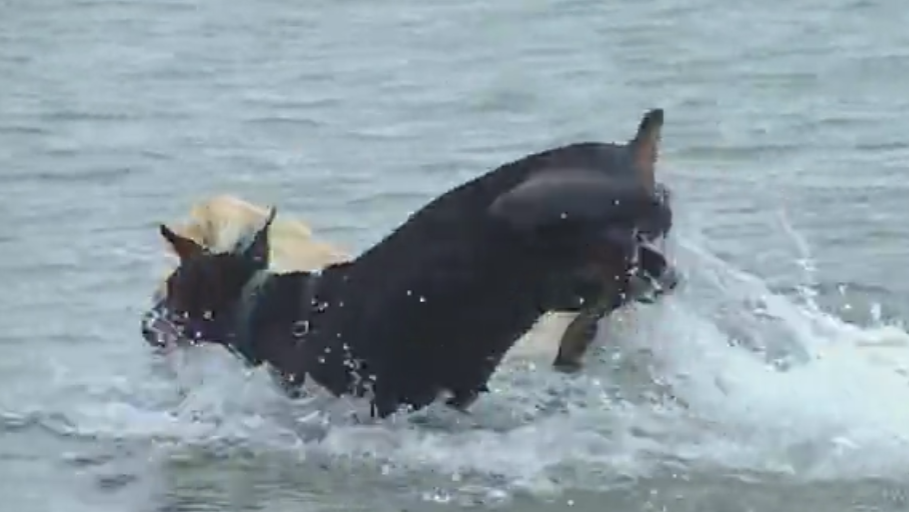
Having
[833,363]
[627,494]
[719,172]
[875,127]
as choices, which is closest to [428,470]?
[627,494]

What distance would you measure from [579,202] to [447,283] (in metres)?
0.50

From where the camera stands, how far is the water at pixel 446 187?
744 centimetres

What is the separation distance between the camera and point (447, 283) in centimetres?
752

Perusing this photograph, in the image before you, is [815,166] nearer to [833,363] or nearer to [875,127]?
[875,127]

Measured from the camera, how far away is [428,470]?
748cm

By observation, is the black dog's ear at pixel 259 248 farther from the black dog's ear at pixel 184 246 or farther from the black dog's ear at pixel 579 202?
the black dog's ear at pixel 579 202

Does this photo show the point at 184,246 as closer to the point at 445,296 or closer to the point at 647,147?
the point at 445,296

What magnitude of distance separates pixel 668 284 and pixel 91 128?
504 centimetres

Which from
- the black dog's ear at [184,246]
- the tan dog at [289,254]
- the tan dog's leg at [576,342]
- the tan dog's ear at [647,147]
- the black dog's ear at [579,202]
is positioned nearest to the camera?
the black dog's ear at [579,202]

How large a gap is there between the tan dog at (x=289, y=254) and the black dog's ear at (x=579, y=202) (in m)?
0.45

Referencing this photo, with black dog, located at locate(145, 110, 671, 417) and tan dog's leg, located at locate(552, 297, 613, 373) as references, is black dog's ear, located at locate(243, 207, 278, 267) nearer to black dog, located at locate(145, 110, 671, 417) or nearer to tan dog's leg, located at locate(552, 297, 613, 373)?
black dog, located at locate(145, 110, 671, 417)

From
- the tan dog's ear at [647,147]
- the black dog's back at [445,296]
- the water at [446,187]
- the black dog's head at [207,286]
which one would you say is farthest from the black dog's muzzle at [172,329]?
the tan dog's ear at [647,147]

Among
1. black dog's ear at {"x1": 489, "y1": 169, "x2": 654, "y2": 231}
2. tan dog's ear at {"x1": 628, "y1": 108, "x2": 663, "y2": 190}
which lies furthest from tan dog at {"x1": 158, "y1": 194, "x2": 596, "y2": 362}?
tan dog's ear at {"x1": 628, "y1": 108, "x2": 663, "y2": 190}

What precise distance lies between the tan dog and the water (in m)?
0.09
